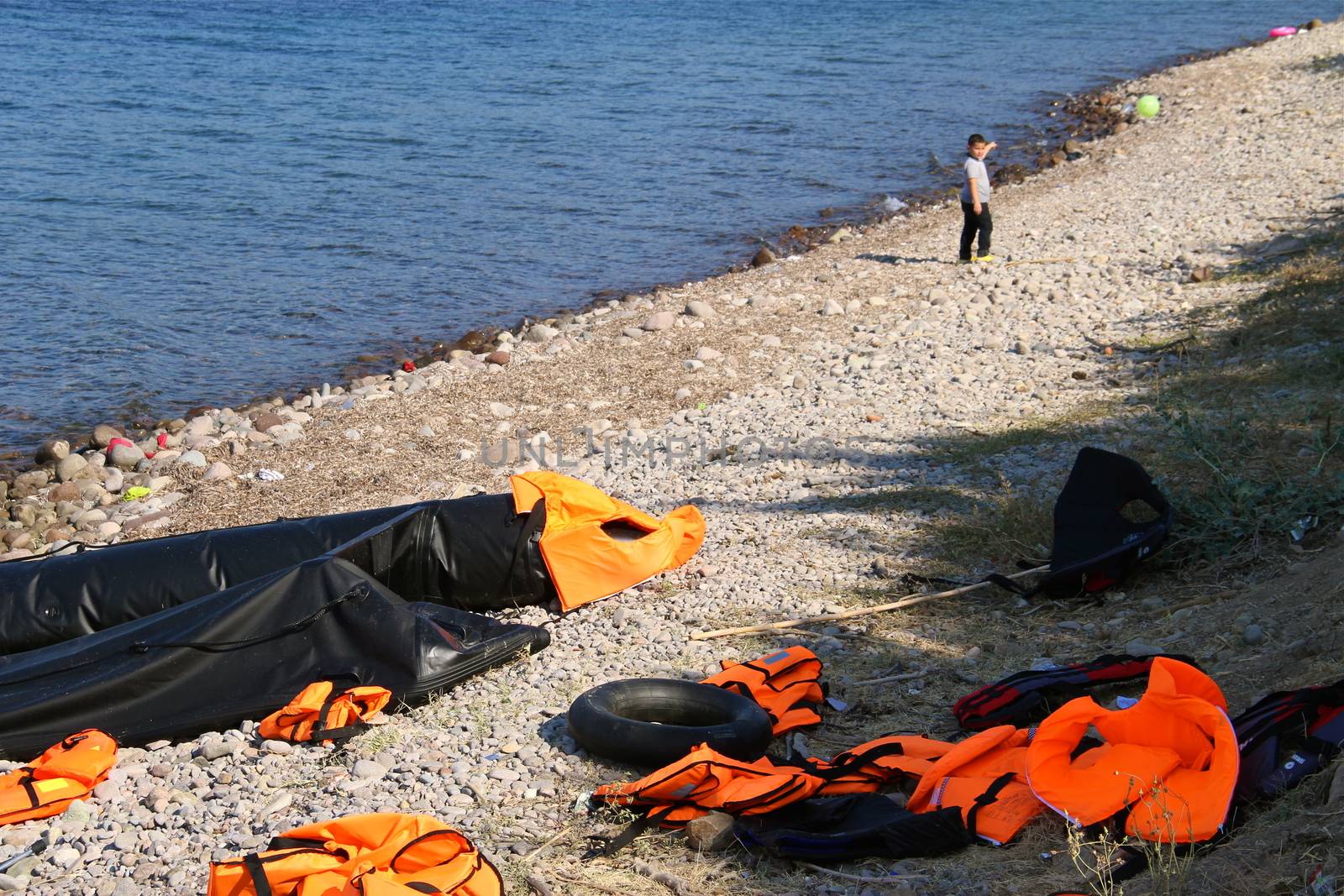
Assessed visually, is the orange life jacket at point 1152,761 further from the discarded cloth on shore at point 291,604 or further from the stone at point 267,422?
the stone at point 267,422

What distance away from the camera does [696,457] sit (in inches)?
327

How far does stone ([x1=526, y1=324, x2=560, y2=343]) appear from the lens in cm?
1277

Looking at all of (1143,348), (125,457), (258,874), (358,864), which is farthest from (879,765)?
(125,457)

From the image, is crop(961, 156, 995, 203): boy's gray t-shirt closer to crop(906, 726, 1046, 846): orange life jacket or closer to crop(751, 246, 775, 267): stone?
crop(751, 246, 775, 267): stone

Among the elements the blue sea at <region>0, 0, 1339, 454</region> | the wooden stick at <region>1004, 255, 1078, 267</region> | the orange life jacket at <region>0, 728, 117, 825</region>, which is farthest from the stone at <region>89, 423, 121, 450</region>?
the wooden stick at <region>1004, 255, 1078, 267</region>

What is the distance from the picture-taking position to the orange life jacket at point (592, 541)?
20.0 ft

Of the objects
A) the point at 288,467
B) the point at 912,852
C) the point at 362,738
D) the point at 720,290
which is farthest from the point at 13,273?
the point at 912,852

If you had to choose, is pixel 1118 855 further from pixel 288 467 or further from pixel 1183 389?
pixel 288 467

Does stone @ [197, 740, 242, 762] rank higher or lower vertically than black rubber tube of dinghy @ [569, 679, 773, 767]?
lower

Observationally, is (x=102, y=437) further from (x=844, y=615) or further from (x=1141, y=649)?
(x=1141, y=649)

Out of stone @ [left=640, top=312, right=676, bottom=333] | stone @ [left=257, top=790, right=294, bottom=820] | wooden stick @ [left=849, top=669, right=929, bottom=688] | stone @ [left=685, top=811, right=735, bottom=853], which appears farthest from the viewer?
stone @ [left=640, top=312, right=676, bottom=333]

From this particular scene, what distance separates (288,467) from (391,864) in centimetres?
616

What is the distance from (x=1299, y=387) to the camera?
24.3 ft

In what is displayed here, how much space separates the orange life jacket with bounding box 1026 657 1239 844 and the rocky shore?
1.36 ft
